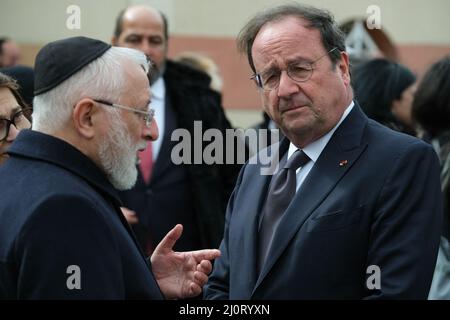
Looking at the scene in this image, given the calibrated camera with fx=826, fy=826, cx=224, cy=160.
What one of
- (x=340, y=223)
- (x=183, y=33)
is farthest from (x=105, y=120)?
(x=183, y=33)

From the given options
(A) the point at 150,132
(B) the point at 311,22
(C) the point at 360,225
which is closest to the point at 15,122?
(A) the point at 150,132

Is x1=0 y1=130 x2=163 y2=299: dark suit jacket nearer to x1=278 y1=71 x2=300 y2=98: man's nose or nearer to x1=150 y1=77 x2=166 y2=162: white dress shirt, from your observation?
x1=278 y1=71 x2=300 y2=98: man's nose

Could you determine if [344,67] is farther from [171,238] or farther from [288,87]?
[171,238]

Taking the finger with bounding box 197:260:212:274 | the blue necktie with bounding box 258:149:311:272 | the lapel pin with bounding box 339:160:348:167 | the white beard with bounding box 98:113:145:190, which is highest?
the white beard with bounding box 98:113:145:190

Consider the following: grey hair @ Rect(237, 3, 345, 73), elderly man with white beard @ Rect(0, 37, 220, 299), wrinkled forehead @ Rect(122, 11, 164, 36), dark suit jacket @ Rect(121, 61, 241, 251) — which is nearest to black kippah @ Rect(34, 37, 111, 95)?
elderly man with white beard @ Rect(0, 37, 220, 299)

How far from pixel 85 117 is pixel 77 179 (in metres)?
0.22

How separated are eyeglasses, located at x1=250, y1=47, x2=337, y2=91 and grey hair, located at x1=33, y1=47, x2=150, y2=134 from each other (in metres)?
0.70

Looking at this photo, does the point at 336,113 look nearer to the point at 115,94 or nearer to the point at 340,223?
the point at 340,223

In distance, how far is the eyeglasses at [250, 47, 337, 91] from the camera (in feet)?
10.1

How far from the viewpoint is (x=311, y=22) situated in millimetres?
3166

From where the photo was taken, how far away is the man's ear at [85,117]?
261 centimetres

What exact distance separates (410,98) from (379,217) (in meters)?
2.53

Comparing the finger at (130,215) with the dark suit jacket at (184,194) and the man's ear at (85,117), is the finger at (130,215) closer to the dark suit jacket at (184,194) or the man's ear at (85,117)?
the dark suit jacket at (184,194)

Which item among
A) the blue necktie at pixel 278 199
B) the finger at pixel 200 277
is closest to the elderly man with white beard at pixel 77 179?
the finger at pixel 200 277
